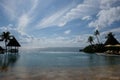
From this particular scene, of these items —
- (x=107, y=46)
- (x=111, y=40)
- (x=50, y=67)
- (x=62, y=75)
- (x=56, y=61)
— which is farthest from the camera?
(x=111, y=40)

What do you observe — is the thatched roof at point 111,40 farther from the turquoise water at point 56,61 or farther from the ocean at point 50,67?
the ocean at point 50,67

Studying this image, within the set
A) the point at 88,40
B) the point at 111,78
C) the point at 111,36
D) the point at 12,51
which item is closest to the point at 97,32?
the point at 88,40

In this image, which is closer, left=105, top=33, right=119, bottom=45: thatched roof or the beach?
the beach

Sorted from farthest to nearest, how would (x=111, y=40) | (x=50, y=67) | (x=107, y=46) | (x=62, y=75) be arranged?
(x=111, y=40)
(x=107, y=46)
(x=50, y=67)
(x=62, y=75)

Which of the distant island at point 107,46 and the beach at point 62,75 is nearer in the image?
the beach at point 62,75

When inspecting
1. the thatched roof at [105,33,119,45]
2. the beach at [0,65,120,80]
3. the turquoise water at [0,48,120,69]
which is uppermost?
the thatched roof at [105,33,119,45]

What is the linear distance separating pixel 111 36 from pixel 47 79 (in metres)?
52.2

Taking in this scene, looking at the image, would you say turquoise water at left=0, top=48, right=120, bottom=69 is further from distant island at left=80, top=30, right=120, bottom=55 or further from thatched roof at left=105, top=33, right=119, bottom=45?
thatched roof at left=105, top=33, right=119, bottom=45

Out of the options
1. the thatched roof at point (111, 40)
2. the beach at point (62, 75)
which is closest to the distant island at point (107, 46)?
the thatched roof at point (111, 40)

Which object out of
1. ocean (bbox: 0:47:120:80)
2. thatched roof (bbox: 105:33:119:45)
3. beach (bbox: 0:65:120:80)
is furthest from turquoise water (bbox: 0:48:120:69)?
thatched roof (bbox: 105:33:119:45)

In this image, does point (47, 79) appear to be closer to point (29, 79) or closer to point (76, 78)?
point (29, 79)

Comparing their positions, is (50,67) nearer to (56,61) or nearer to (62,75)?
(62,75)

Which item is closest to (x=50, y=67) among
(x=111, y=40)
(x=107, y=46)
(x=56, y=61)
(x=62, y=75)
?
(x=62, y=75)

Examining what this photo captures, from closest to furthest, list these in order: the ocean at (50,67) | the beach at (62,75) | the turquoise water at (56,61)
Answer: the beach at (62,75) → the ocean at (50,67) → the turquoise water at (56,61)
